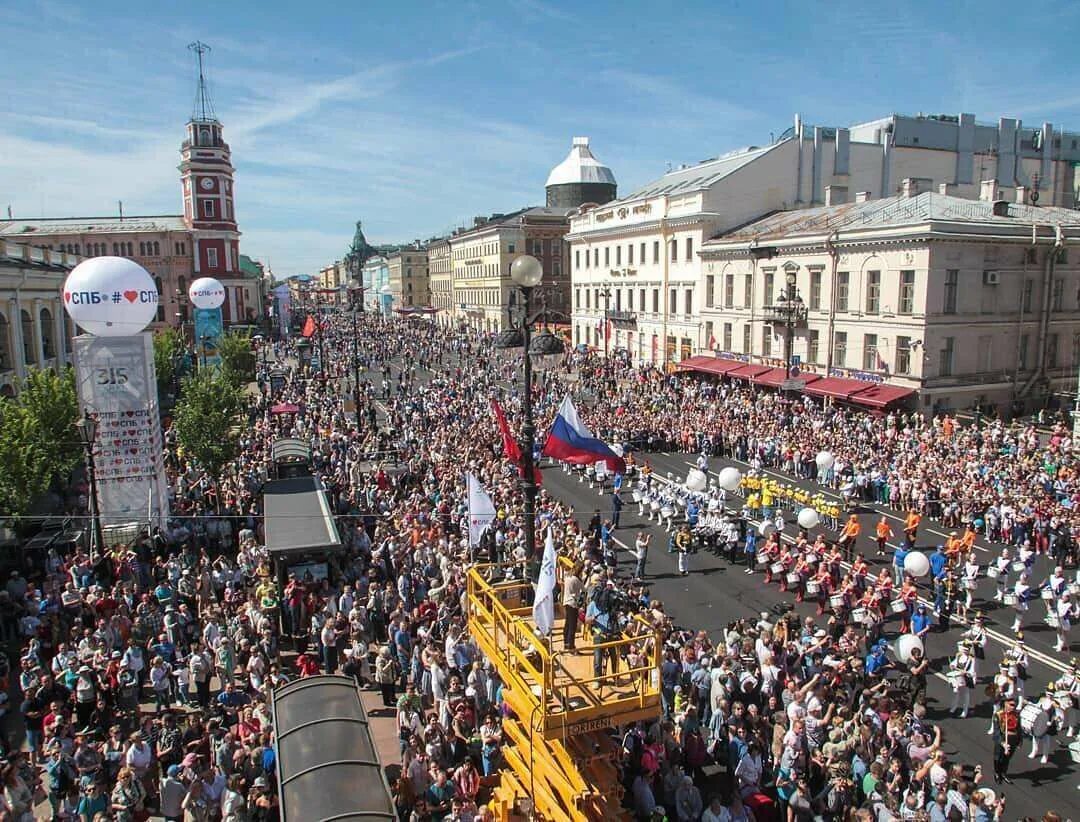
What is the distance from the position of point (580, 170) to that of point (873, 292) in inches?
2175

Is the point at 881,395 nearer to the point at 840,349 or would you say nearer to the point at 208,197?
the point at 840,349

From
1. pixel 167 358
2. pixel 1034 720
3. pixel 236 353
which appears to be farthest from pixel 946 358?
pixel 236 353

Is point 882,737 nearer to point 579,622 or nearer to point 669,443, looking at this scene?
point 579,622

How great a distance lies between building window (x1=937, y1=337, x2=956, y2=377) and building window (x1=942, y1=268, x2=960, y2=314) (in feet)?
4.34

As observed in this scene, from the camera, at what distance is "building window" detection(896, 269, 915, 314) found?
3444 centimetres

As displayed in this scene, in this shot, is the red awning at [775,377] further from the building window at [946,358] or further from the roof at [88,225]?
the roof at [88,225]

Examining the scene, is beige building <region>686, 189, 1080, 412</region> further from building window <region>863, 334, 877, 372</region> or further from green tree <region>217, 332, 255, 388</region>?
green tree <region>217, 332, 255, 388</region>

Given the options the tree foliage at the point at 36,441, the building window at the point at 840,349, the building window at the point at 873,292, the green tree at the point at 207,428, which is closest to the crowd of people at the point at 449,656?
the green tree at the point at 207,428

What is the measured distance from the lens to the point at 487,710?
39.3 ft

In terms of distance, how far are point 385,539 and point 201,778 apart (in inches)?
361

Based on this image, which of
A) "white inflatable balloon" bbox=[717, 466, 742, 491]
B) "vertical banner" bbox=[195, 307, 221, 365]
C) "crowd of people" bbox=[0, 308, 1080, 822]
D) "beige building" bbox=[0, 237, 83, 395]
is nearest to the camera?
"crowd of people" bbox=[0, 308, 1080, 822]

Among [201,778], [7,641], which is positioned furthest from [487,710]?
[7,641]

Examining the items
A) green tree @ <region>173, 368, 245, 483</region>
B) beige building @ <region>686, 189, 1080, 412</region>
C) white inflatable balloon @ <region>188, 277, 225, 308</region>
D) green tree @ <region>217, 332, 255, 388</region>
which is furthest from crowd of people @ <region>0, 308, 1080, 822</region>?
green tree @ <region>217, 332, 255, 388</region>

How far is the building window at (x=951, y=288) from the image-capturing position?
112 ft
